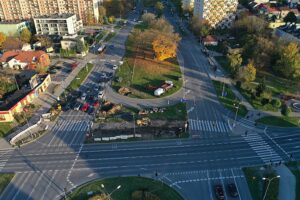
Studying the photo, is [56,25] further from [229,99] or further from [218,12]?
[229,99]

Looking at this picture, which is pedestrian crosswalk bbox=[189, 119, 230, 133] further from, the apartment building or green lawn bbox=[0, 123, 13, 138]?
the apartment building

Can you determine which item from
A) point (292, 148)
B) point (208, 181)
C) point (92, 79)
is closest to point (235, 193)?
point (208, 181)

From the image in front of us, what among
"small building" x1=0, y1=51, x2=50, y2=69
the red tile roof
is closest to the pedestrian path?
"small building" x1=0, y1=51, x2=50, y2=69

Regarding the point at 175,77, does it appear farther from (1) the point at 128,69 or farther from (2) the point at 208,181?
(2) the point at 208,181

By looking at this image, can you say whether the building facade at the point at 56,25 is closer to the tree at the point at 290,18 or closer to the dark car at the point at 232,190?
the tree at the point at 290,18

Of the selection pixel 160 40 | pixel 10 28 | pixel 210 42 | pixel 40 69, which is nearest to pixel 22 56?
pixel 40 69

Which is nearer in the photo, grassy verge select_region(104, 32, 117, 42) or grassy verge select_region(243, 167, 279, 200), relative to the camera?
grassy verge select_region(243, 167, 279, 200)
